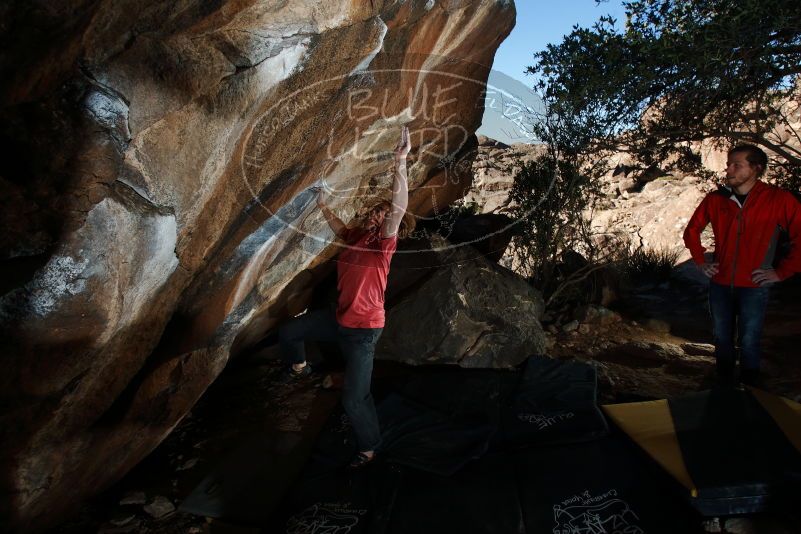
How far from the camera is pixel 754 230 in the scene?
326 centimetres

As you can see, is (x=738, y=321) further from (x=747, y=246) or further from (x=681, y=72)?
(x=681, y=72)

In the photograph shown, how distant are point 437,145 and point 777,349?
4.46m

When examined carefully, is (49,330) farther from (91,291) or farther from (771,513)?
(771,513)

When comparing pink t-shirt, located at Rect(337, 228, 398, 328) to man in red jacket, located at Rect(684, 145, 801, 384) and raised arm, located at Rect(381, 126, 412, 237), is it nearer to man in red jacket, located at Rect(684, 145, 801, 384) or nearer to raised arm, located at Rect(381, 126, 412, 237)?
raised arm, located at Rect(381, 126, 412, 237)

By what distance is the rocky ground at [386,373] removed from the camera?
2.75 m

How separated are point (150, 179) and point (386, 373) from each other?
3.20 m

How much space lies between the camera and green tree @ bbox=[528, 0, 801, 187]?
3.67 metres

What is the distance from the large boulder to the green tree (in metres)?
2.21

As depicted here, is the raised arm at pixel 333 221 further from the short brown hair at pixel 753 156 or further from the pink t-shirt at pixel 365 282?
the short brown hair at pixel 753 156

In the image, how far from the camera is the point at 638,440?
9.43ft

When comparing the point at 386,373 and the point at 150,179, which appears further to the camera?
the point at 386,373

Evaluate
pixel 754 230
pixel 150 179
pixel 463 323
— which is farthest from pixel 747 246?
pixel 150 179

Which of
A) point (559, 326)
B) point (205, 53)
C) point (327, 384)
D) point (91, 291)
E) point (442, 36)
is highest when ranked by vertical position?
point (442, 36)

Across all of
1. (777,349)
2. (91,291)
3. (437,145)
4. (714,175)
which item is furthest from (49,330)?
(714,175)
